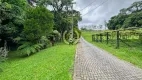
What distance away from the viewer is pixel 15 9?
570 inches

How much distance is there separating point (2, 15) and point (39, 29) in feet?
11.6

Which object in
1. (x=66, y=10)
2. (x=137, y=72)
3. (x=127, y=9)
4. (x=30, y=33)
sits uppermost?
(x=127, y=9)

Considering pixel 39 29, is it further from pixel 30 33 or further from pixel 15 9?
pixel 15 9

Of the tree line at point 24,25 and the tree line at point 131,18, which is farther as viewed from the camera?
the tree line at point 131,18

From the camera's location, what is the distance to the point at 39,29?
14797 millimetres

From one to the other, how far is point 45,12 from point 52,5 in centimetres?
1575

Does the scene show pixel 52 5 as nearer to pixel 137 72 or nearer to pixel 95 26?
pixel 137 72

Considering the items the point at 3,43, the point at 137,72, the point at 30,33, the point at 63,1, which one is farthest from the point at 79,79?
the point at 63,1

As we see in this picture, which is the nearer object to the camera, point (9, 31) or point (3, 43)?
point (9, 31)

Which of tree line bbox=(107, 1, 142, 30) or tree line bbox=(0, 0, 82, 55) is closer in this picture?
tree line bbox=(0, 0, 82, 55)

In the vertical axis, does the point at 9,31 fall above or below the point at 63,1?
below

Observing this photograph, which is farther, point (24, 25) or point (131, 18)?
point (131, 18)

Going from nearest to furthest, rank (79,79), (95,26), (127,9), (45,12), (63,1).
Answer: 1. (79,79)
2. (45,12)
3. (63,1)
4. (127,9)
5. (95,26)

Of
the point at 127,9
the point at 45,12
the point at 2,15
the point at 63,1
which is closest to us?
the point at 2,15
